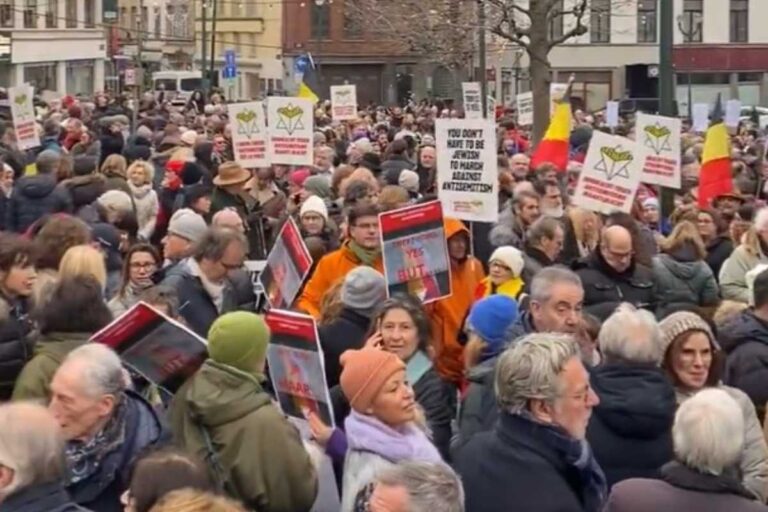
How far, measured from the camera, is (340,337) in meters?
7.50

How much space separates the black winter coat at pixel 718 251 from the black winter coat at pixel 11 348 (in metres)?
5.47

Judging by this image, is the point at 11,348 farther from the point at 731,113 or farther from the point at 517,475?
the point at 731,113

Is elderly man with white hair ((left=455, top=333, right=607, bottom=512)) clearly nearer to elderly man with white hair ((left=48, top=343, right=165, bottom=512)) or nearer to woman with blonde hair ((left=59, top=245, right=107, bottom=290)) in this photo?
elderly man with white hair ((left=48, top=343, right=165, bottom=512))

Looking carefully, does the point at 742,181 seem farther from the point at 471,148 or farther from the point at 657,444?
the point at 657,444

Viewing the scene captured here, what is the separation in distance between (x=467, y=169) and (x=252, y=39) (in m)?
64.5

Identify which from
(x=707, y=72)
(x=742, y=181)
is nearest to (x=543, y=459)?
(x=742, y=181)

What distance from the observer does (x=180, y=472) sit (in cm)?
449

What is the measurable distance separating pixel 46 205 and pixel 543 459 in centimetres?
764

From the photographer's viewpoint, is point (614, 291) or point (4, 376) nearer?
point (4, 376)

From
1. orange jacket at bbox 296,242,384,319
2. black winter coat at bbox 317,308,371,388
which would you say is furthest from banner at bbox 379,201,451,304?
black winter coat at bbox 317,308,371,388

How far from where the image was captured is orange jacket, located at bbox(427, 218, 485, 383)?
8.72 meters

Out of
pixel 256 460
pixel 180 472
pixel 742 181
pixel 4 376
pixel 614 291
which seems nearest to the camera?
pixel 180 472

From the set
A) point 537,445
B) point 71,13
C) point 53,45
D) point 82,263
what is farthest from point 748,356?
point 71,13

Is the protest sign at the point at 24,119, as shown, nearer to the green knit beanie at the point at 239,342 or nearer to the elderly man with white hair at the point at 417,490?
the green knit beanie at the point at 239,342
